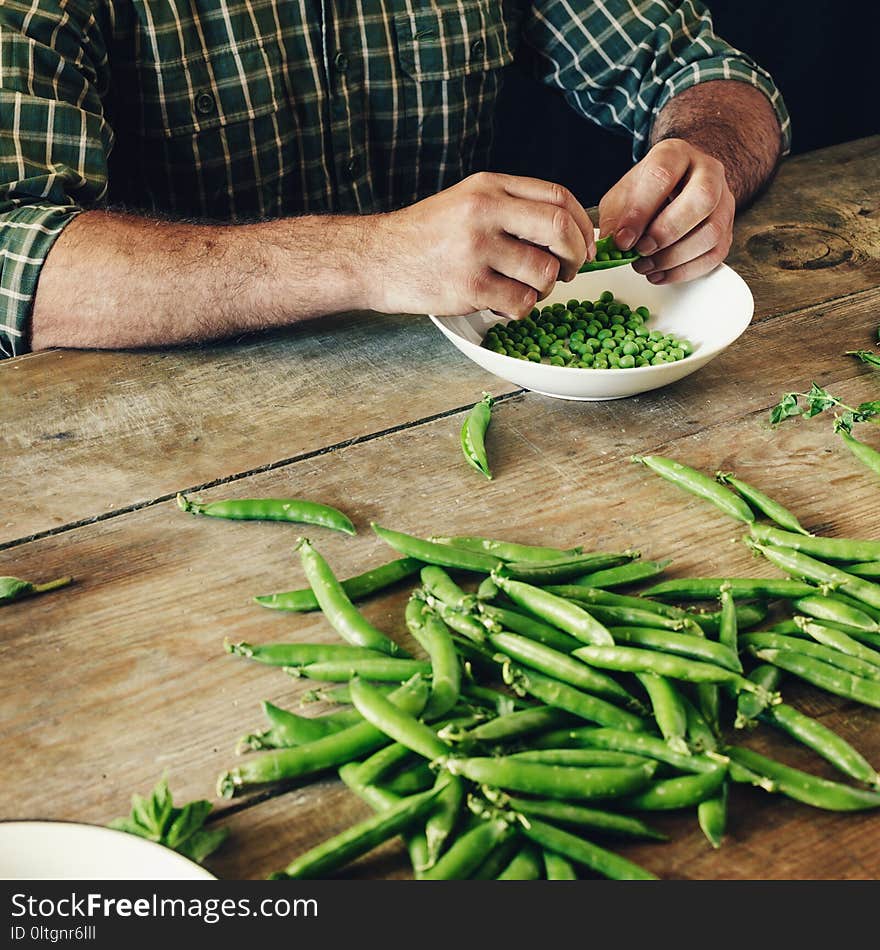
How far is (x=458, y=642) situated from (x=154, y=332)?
0.87 m

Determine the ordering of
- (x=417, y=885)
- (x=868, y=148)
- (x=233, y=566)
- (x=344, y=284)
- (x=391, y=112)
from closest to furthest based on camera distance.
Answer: (x=417, y=885)
(x=233, y=566)
(x=344, y=284)
(x=391, y=112)
(x=868, y=148)

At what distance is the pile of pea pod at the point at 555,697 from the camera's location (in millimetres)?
951

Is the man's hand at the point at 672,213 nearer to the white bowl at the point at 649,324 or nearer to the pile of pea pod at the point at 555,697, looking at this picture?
the white bowl at the point at 649,324

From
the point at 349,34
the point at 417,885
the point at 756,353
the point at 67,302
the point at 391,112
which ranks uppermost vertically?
the point at 349,34

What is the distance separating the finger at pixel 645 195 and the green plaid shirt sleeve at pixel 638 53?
0.82m

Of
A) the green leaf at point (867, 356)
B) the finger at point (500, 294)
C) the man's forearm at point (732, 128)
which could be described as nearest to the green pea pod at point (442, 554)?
the finger at point (500, 294)

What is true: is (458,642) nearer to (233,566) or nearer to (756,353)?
(233,566)

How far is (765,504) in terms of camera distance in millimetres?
1374

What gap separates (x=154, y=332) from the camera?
5.63 ft

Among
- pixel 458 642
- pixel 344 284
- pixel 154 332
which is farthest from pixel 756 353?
pixel 154 332

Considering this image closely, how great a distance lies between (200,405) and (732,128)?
137cm

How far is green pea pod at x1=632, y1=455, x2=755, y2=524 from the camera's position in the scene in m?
1.37

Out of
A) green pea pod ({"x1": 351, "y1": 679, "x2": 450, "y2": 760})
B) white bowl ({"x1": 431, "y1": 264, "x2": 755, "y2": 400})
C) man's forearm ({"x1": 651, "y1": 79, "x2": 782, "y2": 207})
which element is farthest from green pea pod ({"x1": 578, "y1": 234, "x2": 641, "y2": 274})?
green pea pod ({"x1": 351, "y1": 679, "x2": 450, "y2": 760})

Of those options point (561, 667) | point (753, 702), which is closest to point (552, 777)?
point (561, 667)
